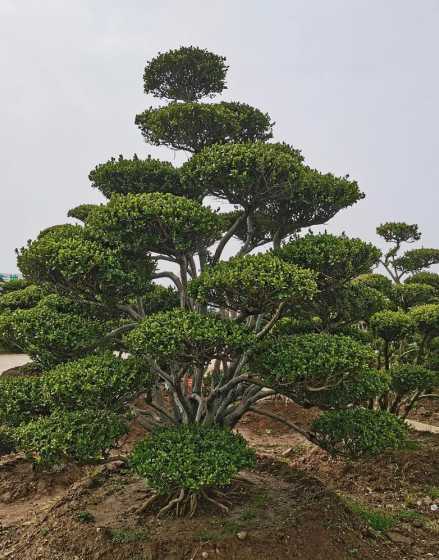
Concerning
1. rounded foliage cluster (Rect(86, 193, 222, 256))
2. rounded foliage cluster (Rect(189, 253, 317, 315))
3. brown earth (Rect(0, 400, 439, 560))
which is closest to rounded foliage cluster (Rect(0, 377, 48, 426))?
brown earth (Rect(0, 400, 439, 560))

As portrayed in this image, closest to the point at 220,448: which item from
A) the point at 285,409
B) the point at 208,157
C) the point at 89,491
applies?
the point at 89,491

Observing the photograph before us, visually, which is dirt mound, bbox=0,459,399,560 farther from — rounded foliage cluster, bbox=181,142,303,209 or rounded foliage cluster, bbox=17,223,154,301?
rounded foliage cluster, bbox=181,142,303,209

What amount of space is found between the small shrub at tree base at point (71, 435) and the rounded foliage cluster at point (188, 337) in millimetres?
1068

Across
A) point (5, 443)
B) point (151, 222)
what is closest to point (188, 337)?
point (151, 222)

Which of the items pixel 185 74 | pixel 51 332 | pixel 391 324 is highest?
pixel 185 74

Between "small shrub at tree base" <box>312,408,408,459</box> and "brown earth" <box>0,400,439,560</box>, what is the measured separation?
1.20 m

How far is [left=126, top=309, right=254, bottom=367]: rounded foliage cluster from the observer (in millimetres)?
5598

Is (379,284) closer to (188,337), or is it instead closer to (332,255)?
(332,255)

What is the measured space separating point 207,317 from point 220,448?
5.52ft

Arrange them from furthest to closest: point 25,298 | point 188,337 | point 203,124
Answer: point 25,298 < point 203,124 < point 188,337

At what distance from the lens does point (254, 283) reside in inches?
223

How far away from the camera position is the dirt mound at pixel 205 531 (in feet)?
20.1

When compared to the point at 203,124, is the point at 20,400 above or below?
below

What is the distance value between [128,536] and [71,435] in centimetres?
178
